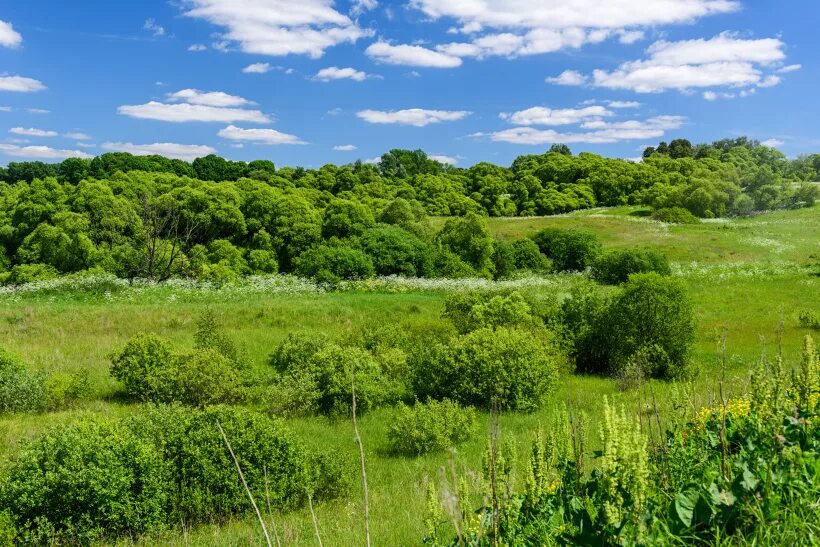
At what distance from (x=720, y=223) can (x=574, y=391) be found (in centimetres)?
5261

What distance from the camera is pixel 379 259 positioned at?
38.8 metres

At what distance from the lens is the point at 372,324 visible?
22.3 m

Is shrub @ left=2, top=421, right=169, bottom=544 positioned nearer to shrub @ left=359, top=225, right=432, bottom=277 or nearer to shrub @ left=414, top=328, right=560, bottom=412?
shrub @ left=414, top=328, right=560, bottom=412

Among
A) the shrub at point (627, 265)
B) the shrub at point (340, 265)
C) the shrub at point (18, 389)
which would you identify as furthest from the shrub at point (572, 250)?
the shrub at point (18, 389)

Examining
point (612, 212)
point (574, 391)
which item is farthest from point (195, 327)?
point (612, 212)

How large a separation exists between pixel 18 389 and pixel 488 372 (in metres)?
11.5

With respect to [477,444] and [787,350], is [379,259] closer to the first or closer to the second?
[787,350]

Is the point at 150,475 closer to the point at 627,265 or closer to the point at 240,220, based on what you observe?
the point at 627,265

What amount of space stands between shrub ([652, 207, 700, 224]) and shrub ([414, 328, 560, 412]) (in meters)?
52.7

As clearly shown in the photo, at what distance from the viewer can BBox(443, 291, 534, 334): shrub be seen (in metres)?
19.9

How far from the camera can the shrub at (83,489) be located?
26.1ft

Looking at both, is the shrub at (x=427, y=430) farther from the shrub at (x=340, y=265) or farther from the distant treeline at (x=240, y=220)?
the distant treeline at (x=240, y=220)

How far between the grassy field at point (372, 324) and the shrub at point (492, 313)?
115 centimetres

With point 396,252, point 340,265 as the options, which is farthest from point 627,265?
point 340,265
